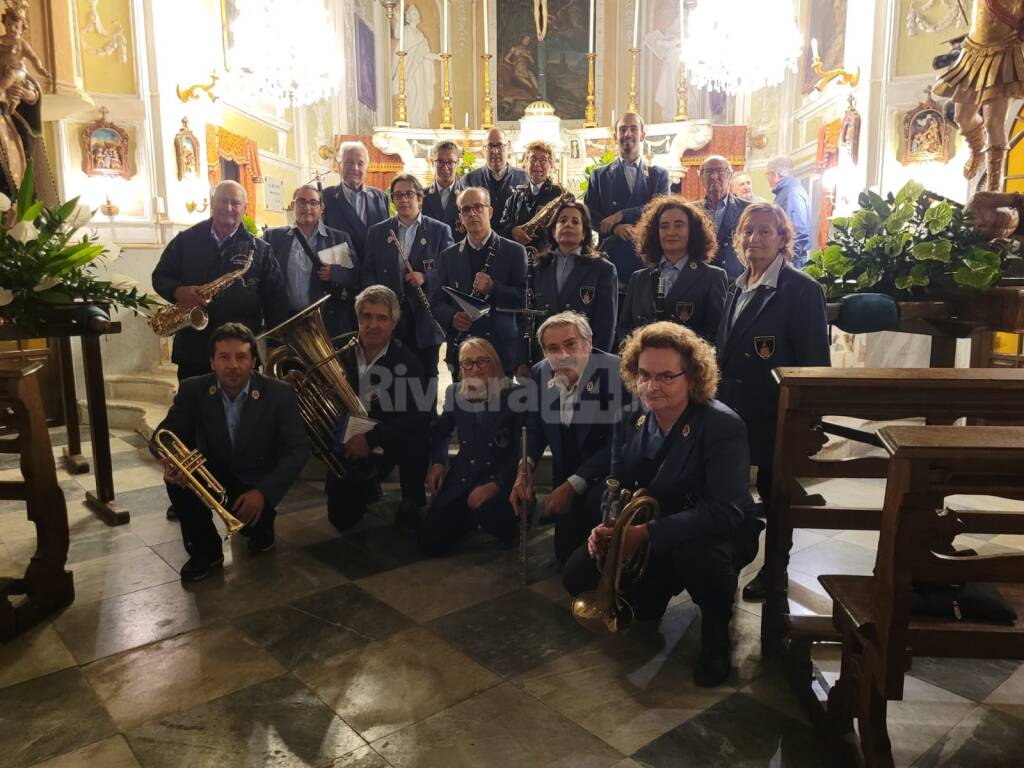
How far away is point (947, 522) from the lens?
150cm

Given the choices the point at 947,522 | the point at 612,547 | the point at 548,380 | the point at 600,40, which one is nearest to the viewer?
the point at 947,522

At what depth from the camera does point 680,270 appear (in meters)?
3.34

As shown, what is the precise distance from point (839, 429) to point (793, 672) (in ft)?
4.78

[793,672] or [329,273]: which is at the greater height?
[329,273]

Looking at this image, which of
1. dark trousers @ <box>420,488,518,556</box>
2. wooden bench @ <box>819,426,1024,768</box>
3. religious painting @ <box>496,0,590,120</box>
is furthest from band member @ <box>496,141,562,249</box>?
religious painting @ <box>496,0,590,120</box>

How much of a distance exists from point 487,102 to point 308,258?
9.70 meters

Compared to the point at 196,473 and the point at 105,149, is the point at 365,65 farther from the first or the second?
the point at 196,473

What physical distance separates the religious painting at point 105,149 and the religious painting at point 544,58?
330 inches

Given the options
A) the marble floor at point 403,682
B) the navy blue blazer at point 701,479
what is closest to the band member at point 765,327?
the navy blue blazer at point 701,479

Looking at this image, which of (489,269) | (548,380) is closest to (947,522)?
(548,380)

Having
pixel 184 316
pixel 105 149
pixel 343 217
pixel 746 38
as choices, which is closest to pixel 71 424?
pixel 184 316

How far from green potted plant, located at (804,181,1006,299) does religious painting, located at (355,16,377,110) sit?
36.5 ft

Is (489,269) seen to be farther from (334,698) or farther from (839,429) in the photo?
(334,698)

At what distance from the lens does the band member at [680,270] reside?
129 inches
